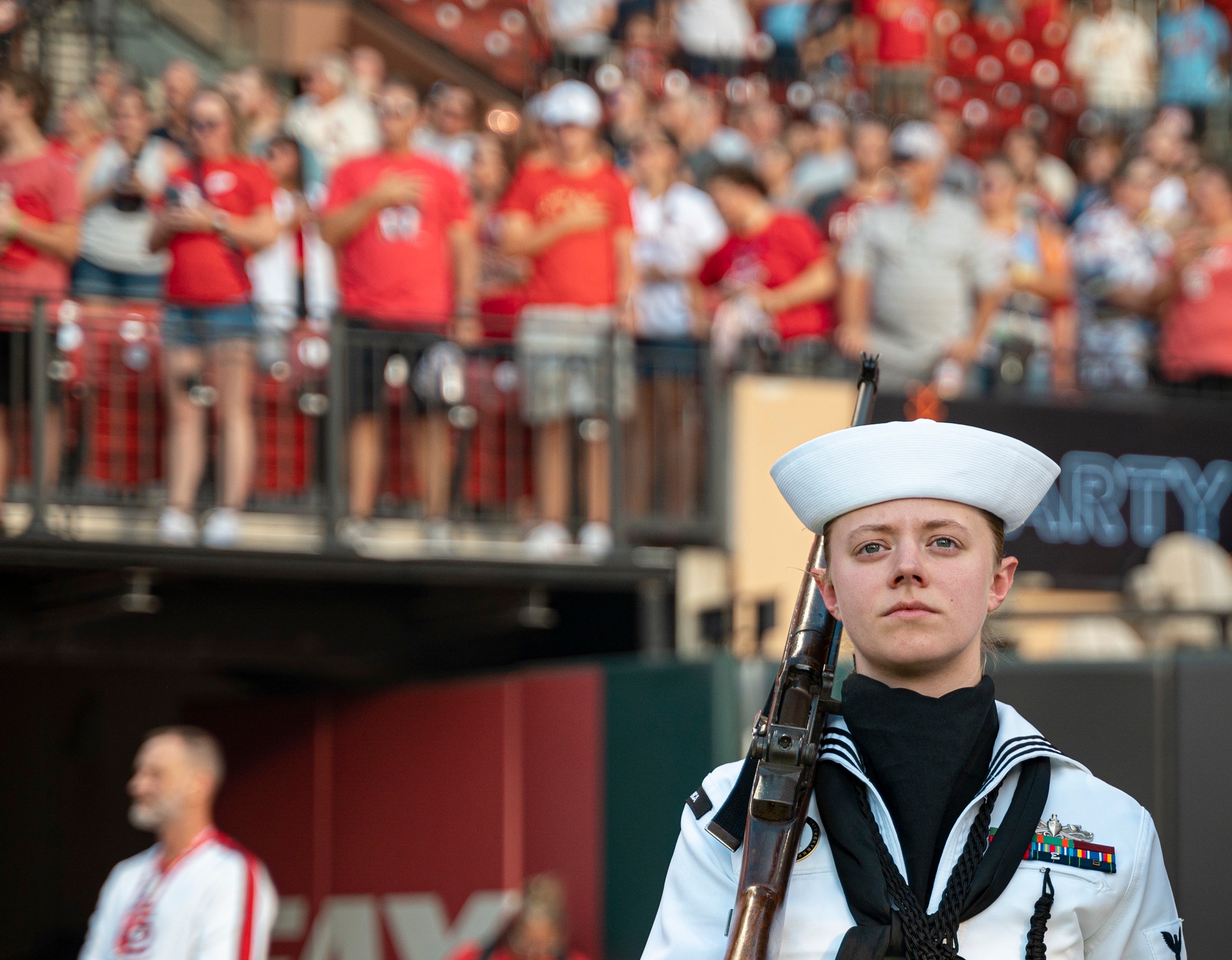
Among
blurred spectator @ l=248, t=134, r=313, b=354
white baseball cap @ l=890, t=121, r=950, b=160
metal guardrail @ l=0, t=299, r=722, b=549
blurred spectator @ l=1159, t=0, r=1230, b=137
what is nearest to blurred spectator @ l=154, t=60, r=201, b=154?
blurred spectator @ l=248, t=134, r=313, b=354

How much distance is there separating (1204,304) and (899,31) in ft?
17.2

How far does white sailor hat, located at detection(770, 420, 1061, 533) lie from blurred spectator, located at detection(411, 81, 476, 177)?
24.3 ft

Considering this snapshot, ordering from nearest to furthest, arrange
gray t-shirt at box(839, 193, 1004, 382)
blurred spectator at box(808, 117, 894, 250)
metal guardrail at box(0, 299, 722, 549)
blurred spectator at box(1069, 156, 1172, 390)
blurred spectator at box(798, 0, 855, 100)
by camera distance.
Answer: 1. metal guardrail at box(0, 299, 722, 549)
2. gray t-shirt at box(839, 193, 1004, 382)
3. blurred spectator at box(808, 117, 894, 250)
4. blurred spectator at box(1069, 156, 1172, 390)
5. blurred spectator at box(798, 0, 855, 100)

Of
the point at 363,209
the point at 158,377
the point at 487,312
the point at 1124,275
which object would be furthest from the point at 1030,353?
the point at 158,377

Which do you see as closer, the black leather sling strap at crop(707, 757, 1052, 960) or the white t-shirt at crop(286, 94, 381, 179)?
the black leather sling strap at crop(707, 757, 1052, 960)

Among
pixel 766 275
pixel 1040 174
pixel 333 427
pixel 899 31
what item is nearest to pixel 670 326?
pixel 766 275

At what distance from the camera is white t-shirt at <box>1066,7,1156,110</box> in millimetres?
16516

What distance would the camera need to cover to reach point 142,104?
9.30 m

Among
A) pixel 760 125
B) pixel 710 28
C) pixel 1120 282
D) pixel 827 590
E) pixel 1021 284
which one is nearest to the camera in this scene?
pixel 827 590

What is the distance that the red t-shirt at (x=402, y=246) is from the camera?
366 inches

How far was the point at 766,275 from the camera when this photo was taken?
1005 centimetres

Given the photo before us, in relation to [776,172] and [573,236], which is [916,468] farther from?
[776,172]

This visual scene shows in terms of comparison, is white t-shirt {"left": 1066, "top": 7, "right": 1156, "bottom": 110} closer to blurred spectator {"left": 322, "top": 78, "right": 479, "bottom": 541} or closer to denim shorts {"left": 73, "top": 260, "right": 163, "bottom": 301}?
blurred spectator {"left": 322, "top": 78, "right": 479, "bottom": 541}

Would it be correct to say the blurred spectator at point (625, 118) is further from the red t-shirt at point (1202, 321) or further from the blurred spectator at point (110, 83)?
the red t-shirt at point (1202, 321)
